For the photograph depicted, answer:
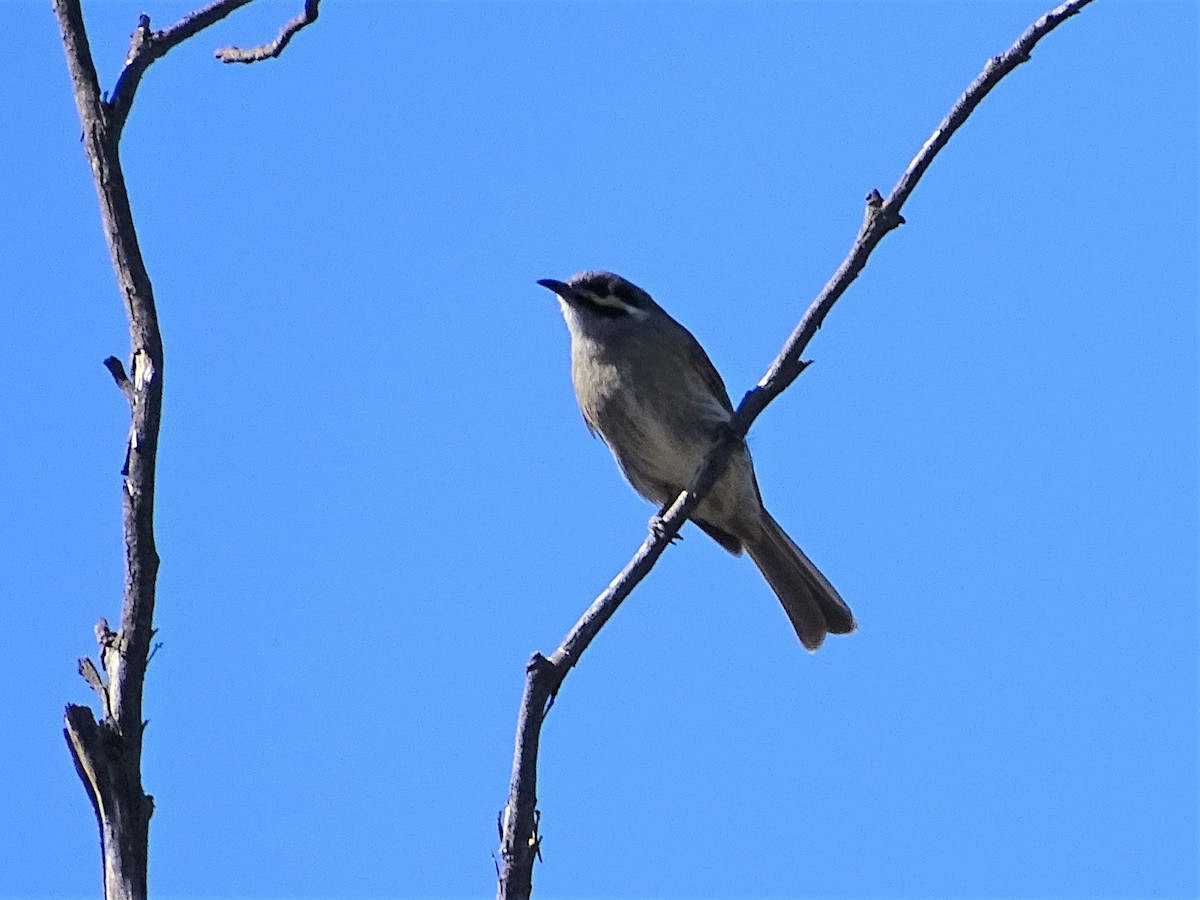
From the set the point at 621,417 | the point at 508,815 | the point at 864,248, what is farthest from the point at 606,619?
the point at 621,417

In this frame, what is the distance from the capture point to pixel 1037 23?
3.96m

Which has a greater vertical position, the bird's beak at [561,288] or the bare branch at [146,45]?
the bird's beak at [561,288]

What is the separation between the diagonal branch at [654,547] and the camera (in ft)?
12.8

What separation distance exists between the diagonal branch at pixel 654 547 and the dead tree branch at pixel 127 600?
91 centimetres

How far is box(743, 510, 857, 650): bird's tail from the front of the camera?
312 inches

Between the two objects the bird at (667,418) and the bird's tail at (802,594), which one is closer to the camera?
the bird at (667,418)

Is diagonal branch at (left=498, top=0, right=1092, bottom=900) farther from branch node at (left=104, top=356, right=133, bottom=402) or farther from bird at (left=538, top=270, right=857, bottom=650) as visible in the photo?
bird at (left=538, top=270, right=857, bottom=650)

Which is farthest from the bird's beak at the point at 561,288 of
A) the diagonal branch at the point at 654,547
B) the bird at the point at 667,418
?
the diagonal branch at the point at 654,547

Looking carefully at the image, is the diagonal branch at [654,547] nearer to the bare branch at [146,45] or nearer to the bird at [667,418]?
the bare branch at [146,45]

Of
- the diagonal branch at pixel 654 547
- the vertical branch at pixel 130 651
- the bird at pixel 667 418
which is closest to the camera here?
the vertical branch at pixel 130 651

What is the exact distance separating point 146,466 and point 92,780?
758mm

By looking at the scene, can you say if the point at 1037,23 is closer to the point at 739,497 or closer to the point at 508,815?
the point at 508,815

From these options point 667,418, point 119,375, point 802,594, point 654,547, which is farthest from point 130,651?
point 802,594

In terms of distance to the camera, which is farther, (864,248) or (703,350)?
(703,350)
